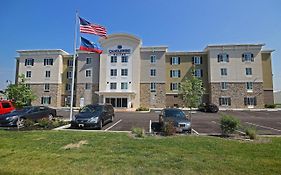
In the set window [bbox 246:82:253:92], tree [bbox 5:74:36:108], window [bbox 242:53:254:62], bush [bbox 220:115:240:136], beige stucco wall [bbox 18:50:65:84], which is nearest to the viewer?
bush [bbox 220:115:240:136]

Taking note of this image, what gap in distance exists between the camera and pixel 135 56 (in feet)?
142

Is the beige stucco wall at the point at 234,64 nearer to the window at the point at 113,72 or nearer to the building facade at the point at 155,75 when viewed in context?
the building facade at the point at 155,75

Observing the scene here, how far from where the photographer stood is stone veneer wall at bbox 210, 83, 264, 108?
41281 millimetres

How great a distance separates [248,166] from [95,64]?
42103 mm

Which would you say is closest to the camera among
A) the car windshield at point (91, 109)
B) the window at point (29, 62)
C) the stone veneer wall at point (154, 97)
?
the car windshield at point (91, 109)

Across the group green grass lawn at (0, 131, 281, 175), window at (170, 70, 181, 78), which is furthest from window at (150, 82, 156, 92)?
green grass lawn at (0, 131, 281, 175)

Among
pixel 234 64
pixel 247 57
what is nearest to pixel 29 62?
pixel 234 64

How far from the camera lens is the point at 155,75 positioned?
143 ft

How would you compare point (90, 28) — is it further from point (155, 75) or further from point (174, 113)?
point (155, 75)

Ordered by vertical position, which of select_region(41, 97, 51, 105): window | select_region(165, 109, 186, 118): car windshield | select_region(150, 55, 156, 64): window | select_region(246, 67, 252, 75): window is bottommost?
select_region(165, 109, 186, 118): car windshield

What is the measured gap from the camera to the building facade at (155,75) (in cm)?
4200

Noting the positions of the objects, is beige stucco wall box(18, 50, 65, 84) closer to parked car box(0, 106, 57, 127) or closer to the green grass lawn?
parked car box(0, 106, 57, 127)

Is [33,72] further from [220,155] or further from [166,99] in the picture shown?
[220,155]

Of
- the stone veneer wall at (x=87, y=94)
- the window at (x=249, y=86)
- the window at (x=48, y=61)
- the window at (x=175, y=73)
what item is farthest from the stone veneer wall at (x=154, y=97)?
the window at (x=48, y=61)
